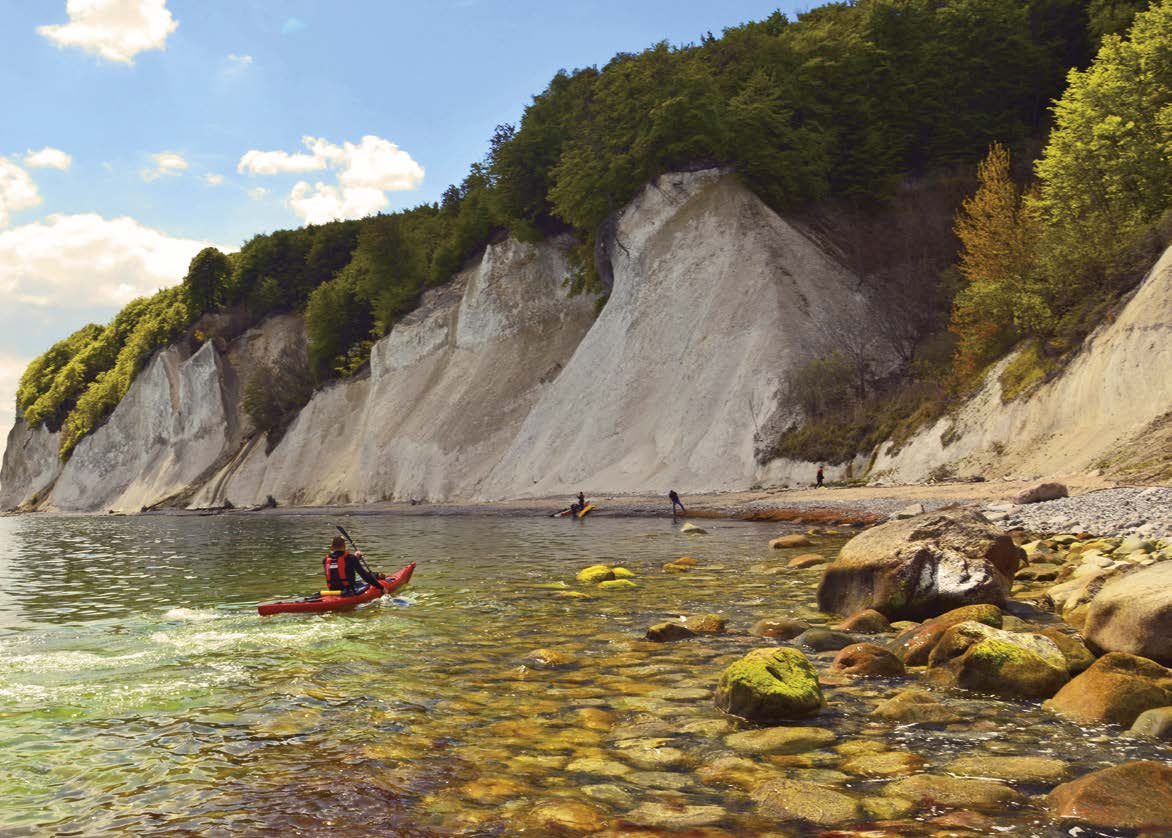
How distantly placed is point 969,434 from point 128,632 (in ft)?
91.2

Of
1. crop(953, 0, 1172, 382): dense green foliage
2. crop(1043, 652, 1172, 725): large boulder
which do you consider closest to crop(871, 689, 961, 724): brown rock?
crop(1043, 652, 1172, 725): large boulder

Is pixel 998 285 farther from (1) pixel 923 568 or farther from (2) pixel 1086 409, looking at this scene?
(1) pixel 923 568

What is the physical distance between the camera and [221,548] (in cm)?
3256

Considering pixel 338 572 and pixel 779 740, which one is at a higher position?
pixel 338 572

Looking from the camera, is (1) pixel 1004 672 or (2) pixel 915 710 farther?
(1) pixel 1004 672

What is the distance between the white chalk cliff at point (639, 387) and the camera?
89.8 feet

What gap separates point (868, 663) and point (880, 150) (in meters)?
49.0

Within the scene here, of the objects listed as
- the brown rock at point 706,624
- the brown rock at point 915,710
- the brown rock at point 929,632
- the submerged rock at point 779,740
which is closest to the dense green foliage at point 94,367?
the brown rock at point 706,624

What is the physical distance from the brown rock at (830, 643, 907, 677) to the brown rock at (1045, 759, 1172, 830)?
10.6 ft

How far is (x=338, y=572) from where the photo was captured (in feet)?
49.6

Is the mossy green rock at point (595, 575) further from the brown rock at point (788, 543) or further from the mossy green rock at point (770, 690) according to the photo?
the mossy green rock at point (770, 690)

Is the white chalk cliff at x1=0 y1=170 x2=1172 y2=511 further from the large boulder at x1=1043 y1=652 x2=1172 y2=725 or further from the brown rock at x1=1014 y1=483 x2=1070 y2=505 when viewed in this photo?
the large boulder at x1=1043 y1=652 x2=1172 y2=725

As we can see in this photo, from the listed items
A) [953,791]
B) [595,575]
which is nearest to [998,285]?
[595,575]

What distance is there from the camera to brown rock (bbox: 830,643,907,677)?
27.9 feet
